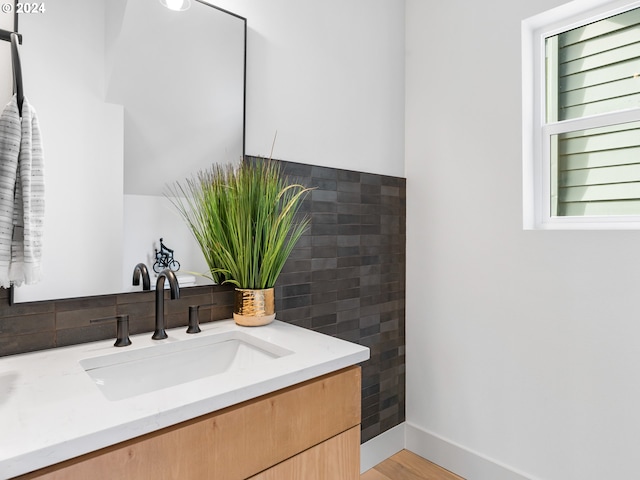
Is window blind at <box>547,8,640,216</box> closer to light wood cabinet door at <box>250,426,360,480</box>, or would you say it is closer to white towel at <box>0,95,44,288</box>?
light wood cabinet door at <box>250,426,360,480</box>

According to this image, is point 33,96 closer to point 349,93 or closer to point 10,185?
point 10,185

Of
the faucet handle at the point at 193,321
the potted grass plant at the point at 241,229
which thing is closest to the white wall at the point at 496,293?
the potted grass plant at the point at 241,229

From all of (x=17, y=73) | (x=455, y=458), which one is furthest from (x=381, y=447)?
(x=17, y=73)

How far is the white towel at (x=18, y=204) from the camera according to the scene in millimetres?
917

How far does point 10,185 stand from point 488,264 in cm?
181

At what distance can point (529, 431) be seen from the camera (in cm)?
172

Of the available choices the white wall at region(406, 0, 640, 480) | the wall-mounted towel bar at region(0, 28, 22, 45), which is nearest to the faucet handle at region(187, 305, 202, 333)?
the wall-mounted towel bar at region(0, 28, 22, 45)

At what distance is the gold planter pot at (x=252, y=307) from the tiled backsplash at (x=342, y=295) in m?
0.15

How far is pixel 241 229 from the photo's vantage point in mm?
1315

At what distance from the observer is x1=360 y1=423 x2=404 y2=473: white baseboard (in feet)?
6.40

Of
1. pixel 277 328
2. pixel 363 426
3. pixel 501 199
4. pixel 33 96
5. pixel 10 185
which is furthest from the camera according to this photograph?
pixel 363 426

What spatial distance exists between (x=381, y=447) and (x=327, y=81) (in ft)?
6.06

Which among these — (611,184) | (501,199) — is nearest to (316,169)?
(501,199)

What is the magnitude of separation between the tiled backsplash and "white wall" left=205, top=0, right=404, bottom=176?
13 cm
